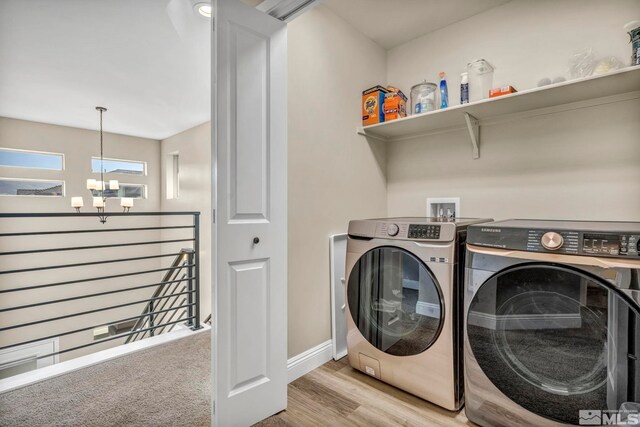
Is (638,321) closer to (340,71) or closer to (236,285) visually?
(236,285)

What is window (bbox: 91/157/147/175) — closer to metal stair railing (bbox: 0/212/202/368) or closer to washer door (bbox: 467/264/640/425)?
metal stair railing (bbox: 0/212/202/368)

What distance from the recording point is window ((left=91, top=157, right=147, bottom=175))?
547cm

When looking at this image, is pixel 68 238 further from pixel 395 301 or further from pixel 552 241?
pixel 552 241

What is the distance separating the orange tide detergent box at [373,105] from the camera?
2.26 metres

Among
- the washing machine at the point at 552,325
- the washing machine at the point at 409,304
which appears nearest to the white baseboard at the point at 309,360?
the washing machine at the point at 409,304

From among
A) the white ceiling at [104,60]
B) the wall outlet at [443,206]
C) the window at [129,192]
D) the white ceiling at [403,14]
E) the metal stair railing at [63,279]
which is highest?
the white ceiling at [104,60]

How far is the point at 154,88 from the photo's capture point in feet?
11.9

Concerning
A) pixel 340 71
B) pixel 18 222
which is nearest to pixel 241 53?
pixel 340 71

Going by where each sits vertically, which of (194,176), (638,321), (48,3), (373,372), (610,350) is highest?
(48,3)

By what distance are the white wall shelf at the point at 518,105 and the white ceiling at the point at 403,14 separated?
76cm

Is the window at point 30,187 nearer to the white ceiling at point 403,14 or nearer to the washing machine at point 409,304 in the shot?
the white ceiling at point 403,14

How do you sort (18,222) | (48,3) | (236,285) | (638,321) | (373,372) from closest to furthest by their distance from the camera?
1. (638,321)
2. (236,285)
3. (373,372)
4. (48,3)
5. (18,222)

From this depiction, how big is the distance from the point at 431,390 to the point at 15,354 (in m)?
6.32

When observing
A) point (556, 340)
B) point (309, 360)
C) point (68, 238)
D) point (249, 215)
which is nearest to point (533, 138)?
point (556, 340)
